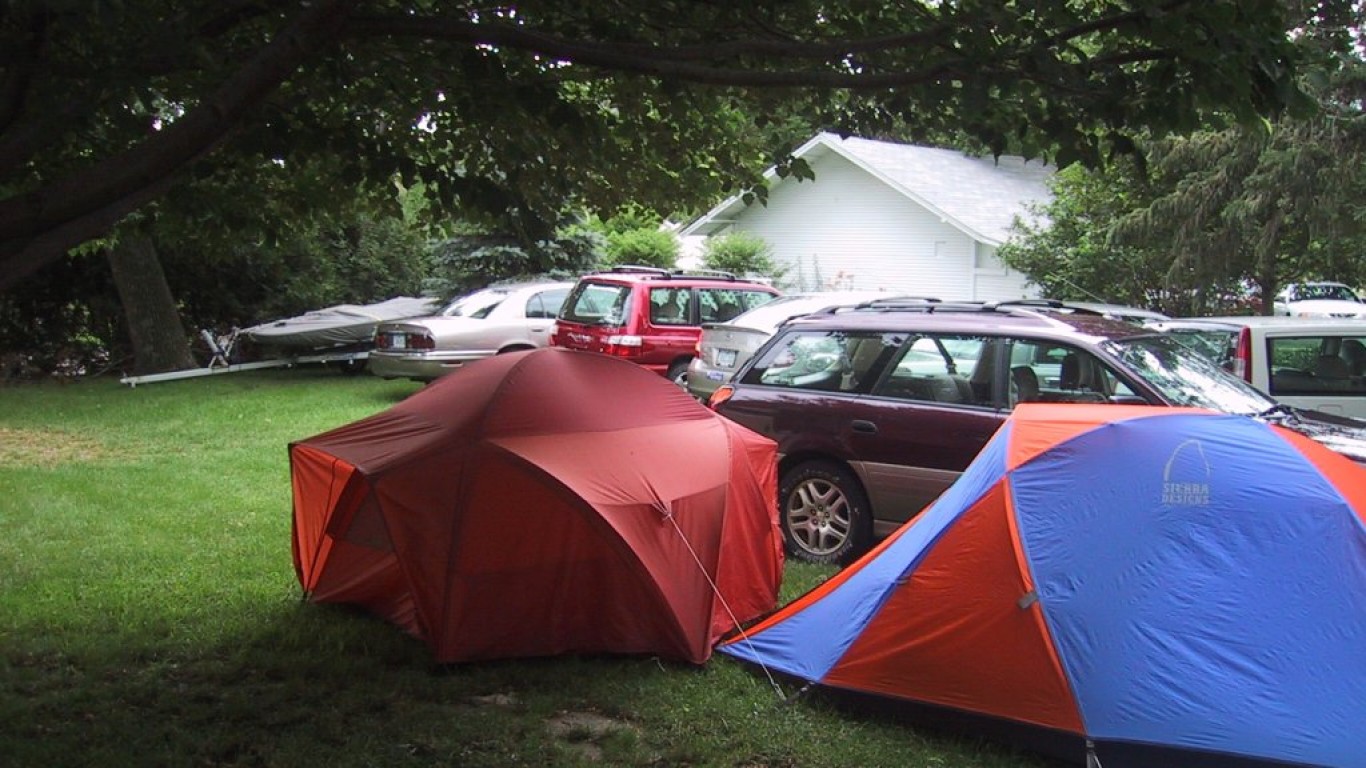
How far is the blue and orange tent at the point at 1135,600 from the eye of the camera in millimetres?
4027

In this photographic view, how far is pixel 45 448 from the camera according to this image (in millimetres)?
11688

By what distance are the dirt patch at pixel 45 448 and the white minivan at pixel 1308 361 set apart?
10.5 m

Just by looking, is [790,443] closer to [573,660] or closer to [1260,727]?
[573,660]

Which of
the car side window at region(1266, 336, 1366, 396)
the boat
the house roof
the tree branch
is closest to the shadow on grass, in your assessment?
the tree branch

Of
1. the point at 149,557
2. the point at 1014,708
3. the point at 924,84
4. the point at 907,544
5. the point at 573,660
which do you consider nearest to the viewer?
the point at 1014,708

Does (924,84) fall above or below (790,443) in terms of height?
above

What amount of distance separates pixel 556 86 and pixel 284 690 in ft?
10.3

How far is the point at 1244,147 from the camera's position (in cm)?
1484

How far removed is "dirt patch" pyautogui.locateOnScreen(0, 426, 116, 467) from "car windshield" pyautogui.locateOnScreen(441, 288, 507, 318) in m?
5.10

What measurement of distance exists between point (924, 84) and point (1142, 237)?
500 inches

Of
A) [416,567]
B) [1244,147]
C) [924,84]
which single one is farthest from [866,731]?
Result: [1244,147]

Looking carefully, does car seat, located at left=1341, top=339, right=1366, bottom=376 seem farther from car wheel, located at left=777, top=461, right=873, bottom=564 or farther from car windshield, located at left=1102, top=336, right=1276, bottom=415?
car wheel, located at left=777, top=461, right=873, bottom=564

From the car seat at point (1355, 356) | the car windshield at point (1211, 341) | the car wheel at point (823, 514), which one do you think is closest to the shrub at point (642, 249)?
the car windshield at point (1211, 341)

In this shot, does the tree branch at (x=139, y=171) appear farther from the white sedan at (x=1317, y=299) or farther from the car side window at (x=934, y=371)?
the white sedan at (x=1317, y=299)
